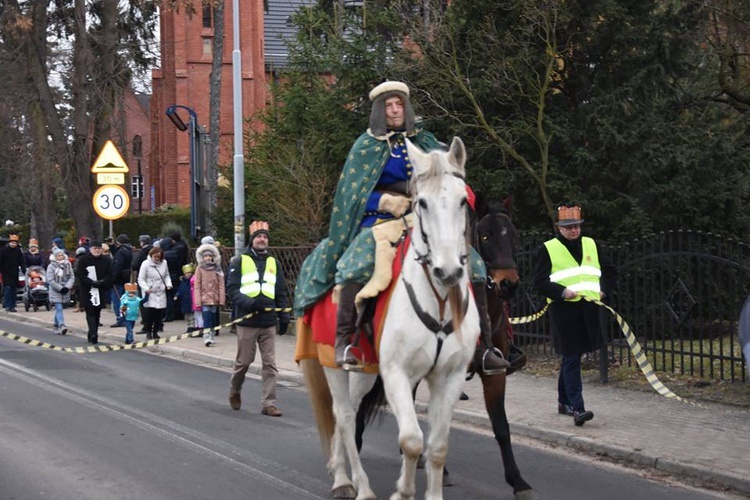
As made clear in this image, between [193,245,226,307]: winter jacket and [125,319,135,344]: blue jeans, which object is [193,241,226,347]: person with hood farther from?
[125,319,135,344]: blue jeans

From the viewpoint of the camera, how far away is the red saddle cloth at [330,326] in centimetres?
687

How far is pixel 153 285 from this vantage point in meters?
19.3

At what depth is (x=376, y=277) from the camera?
6.90 meters

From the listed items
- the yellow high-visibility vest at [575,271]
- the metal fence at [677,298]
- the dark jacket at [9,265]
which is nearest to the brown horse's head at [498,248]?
the yellow high-visibility vest at [575,271]

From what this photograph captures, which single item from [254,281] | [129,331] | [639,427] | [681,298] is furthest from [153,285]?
[639,427]

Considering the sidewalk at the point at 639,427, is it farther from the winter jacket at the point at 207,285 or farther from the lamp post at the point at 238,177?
the lamp post at the point at 238,177

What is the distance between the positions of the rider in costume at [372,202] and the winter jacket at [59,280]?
50.0 feet

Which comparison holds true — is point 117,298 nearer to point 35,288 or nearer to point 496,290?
point 35,288

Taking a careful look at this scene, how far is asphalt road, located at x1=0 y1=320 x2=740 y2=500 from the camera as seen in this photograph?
7863mm

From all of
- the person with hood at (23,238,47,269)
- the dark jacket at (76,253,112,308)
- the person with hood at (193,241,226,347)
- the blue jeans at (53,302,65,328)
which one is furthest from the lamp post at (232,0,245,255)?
the person with hood at (23,238,47,269)

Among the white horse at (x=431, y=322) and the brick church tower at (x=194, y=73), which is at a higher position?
the brick church tower at (x=194, y=73)

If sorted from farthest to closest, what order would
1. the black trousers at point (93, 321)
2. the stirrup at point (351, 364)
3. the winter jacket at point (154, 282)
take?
the black trousers at point (93, 321)
the winter jacket at point (154, 282)
the stirrup at point (351, 364)

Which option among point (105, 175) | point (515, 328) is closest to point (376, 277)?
point (515, 328)

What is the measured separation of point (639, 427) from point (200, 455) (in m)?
4.14
